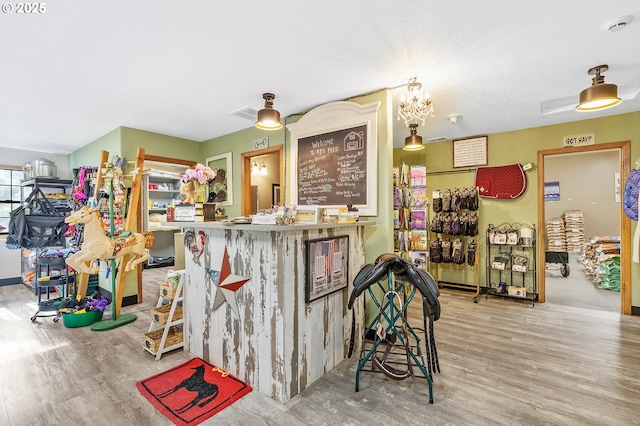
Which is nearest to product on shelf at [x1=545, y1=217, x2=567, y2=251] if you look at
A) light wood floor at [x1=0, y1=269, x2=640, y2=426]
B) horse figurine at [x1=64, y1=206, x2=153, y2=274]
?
light wood floor at [x1=0, y1=269, x2=640, y2=426]

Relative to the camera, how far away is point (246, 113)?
3715mm

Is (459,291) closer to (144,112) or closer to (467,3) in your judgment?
(467,3)

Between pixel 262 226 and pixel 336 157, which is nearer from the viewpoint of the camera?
pixel 262 226

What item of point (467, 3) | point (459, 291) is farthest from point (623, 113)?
point (467, 3)

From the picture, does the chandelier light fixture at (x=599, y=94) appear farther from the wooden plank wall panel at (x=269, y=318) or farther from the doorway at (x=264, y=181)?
the doorway at (x=264, y=181)

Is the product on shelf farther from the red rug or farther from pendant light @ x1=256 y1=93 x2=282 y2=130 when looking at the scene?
the red rug

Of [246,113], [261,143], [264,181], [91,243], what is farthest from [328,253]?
[264,181]

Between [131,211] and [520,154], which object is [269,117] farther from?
[520,154]

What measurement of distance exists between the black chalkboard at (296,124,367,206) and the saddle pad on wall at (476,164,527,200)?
2822mm

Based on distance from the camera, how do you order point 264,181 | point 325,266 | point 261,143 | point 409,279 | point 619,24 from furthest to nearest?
point 264,181
point 261,143
point 325,266
point 409,279
point 619,24

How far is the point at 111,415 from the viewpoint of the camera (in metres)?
1.95

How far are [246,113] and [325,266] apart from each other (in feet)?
7.73

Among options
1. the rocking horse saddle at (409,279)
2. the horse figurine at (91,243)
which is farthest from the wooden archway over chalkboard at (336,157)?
the horse figurine at (91,243)

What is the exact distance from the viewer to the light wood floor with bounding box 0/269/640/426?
193 centimetres
